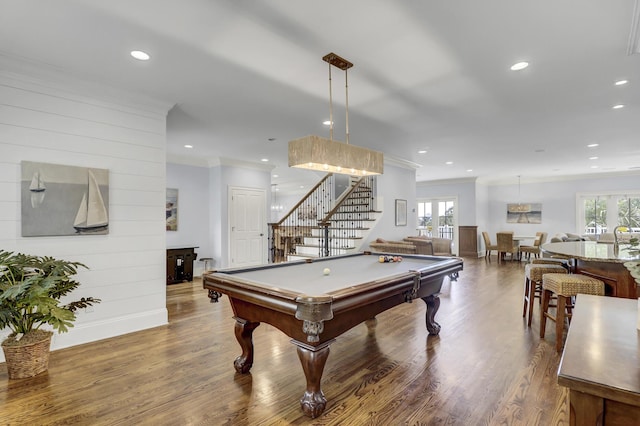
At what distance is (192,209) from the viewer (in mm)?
7105

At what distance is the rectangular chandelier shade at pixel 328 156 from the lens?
272 cm

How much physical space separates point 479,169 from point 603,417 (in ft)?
30.1

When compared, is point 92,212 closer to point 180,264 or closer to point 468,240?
point 180,264

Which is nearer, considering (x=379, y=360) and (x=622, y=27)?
(x=622, y=27)

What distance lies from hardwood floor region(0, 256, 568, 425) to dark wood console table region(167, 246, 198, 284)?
272cm

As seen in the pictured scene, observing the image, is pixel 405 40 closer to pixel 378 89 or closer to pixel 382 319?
pixel 378 89

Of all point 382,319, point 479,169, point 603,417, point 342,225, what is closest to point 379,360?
point 382,319

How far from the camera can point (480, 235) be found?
36.5 ft

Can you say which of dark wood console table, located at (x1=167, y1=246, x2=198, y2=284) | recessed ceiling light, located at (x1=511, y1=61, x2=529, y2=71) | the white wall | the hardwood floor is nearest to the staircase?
the white wall

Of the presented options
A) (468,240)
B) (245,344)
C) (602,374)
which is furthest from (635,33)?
(468,240)

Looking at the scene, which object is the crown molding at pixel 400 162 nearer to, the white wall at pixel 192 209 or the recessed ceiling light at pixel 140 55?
the white wall at pixel 192 209

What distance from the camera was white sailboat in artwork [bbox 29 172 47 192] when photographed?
3037 mm

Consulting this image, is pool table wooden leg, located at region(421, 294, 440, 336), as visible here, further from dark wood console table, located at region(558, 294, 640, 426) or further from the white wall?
the white wall

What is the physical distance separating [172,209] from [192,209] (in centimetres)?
44
